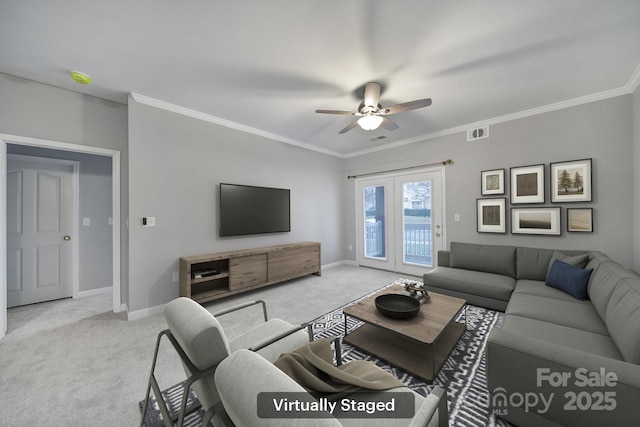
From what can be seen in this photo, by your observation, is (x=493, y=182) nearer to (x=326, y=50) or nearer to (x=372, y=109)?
(x=372, y=109)

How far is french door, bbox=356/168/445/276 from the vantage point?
4348mm

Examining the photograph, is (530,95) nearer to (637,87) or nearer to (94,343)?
(637,87)

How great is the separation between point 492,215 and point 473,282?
138 centimetres

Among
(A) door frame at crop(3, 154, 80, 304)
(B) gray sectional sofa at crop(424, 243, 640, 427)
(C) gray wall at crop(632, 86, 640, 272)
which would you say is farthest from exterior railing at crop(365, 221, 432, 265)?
(A) door frame at crop(3, 154, 80, 304)

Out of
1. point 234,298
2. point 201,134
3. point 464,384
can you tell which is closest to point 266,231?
point 234,298

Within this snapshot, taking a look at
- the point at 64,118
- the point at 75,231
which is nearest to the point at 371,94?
the point at 64,118

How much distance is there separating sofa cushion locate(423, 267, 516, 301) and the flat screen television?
2.60m

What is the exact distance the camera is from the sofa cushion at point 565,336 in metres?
1.48

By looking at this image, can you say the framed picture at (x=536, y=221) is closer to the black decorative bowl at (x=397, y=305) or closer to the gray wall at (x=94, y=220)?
the black decorative bowl at (x=397, y=305)

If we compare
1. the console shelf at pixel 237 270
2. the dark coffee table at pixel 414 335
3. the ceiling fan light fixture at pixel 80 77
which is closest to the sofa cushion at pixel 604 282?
the dark coffee table at pixel 414 335

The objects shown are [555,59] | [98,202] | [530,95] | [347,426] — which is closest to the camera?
[347,426]

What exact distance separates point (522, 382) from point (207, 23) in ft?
10.3

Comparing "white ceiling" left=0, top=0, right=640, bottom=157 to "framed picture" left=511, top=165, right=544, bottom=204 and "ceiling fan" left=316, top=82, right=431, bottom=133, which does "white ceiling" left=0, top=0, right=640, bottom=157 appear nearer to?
"ceiling fan" left=316, top=82, right=431, bottom=133

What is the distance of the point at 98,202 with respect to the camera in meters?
3.74
